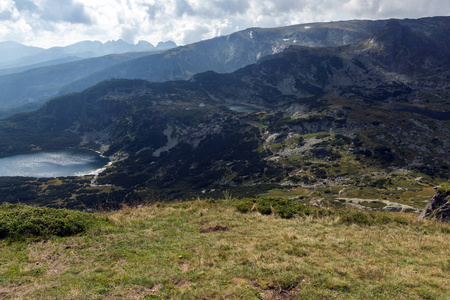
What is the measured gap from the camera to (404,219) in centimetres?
2156

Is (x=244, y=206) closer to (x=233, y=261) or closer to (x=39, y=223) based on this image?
(x=233, y=261)

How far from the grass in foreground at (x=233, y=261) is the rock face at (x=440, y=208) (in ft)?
18.9

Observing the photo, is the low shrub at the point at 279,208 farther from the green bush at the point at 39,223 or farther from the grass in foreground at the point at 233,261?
the green bush at the point at 39,223

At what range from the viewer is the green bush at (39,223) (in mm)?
16344

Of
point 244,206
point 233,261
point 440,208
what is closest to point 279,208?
point 244,206

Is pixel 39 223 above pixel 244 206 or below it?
above

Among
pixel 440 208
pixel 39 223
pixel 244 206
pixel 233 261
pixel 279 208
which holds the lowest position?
pixel 440 208

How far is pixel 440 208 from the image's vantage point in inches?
989

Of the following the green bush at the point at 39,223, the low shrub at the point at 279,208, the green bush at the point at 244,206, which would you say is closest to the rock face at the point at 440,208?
the low shrub at the point at 279,208

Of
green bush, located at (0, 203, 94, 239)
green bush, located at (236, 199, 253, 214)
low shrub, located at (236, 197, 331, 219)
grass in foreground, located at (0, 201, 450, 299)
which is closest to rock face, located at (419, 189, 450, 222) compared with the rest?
grass in foreground, located at (0, 201, 450, 299)

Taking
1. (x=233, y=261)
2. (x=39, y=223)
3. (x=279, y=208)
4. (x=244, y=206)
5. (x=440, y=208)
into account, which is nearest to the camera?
(x=233, y=261)

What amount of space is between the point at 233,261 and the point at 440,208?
25795 millimetres

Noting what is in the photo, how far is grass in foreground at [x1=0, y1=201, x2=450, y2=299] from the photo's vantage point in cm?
1108

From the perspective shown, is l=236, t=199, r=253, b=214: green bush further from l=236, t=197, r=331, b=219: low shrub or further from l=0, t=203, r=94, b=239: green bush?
l=0, t=203, r=94, b=239: green bush
